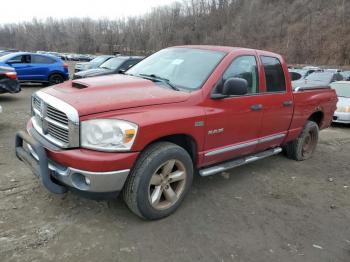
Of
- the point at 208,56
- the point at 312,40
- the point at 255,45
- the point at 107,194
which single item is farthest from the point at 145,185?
the point at 255,45

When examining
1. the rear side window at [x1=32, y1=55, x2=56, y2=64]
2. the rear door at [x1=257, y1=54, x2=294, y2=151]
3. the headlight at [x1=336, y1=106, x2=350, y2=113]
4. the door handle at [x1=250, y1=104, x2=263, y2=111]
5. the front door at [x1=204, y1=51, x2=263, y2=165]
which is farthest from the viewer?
the rear side window at [x1=32, y1=55, x2=56, y2=64]

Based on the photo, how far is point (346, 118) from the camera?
1017 cm

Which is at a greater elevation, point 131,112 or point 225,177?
point 131,112

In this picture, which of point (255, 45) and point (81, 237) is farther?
point (255, 45)

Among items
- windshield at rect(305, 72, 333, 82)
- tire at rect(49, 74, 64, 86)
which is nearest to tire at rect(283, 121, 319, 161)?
windshield at rect(305, 72, 333, 82)

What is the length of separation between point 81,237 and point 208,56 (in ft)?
8.56

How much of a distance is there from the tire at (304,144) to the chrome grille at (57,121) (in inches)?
166

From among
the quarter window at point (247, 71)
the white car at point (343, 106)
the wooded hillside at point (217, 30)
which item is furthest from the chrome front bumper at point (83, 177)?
the wooded hillside at point (217, 30)

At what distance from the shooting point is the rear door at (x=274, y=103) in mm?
4805

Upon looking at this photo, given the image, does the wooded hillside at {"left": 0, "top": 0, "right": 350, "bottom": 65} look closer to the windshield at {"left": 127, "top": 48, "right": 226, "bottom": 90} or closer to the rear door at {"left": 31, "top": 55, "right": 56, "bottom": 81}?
the rear door at {"left": 31, "top": 55, "right": 56, "bottom": 81}

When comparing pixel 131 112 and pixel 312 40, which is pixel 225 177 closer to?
pixel 131 112

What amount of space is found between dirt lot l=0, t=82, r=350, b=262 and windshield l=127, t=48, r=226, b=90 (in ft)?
4.80

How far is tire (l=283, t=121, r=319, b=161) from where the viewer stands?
19.9ft

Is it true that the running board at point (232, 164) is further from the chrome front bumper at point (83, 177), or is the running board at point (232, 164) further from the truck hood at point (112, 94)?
the chrome front bumper at point (83, 177)
